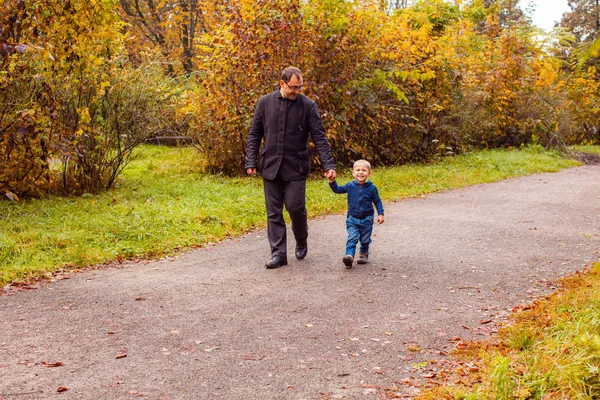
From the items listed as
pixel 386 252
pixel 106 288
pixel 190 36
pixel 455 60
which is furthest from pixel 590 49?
pixel 190 36

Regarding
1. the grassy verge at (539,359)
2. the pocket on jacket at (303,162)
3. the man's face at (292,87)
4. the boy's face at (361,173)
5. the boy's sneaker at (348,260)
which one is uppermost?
the man's face at (292,87)

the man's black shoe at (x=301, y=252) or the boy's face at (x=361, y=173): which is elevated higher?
the boy's face at (x=361, y=173)

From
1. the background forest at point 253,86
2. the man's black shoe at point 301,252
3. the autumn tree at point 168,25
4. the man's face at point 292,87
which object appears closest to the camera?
the man's face at point 292,87

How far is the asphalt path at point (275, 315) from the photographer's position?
4121mm

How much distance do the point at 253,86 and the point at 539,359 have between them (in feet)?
34.3

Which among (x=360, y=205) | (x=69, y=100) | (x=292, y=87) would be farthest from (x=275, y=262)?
(x=69, y=100)

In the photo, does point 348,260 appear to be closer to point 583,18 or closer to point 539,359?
point 539,359

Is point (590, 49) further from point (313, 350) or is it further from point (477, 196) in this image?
point (477, 196)

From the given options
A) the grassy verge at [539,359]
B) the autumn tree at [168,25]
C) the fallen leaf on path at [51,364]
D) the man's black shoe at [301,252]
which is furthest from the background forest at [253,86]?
the autumn tree at [168,25]

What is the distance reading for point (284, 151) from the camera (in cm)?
704

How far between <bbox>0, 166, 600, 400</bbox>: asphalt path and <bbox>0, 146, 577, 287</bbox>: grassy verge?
0.48 m

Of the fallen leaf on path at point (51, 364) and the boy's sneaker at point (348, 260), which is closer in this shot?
the fallen leaf on path at point (51, 364)

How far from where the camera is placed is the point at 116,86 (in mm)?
11695

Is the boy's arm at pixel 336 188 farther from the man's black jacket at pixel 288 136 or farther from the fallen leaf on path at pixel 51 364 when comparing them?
the fallen leaf on path at pixel 51 364
